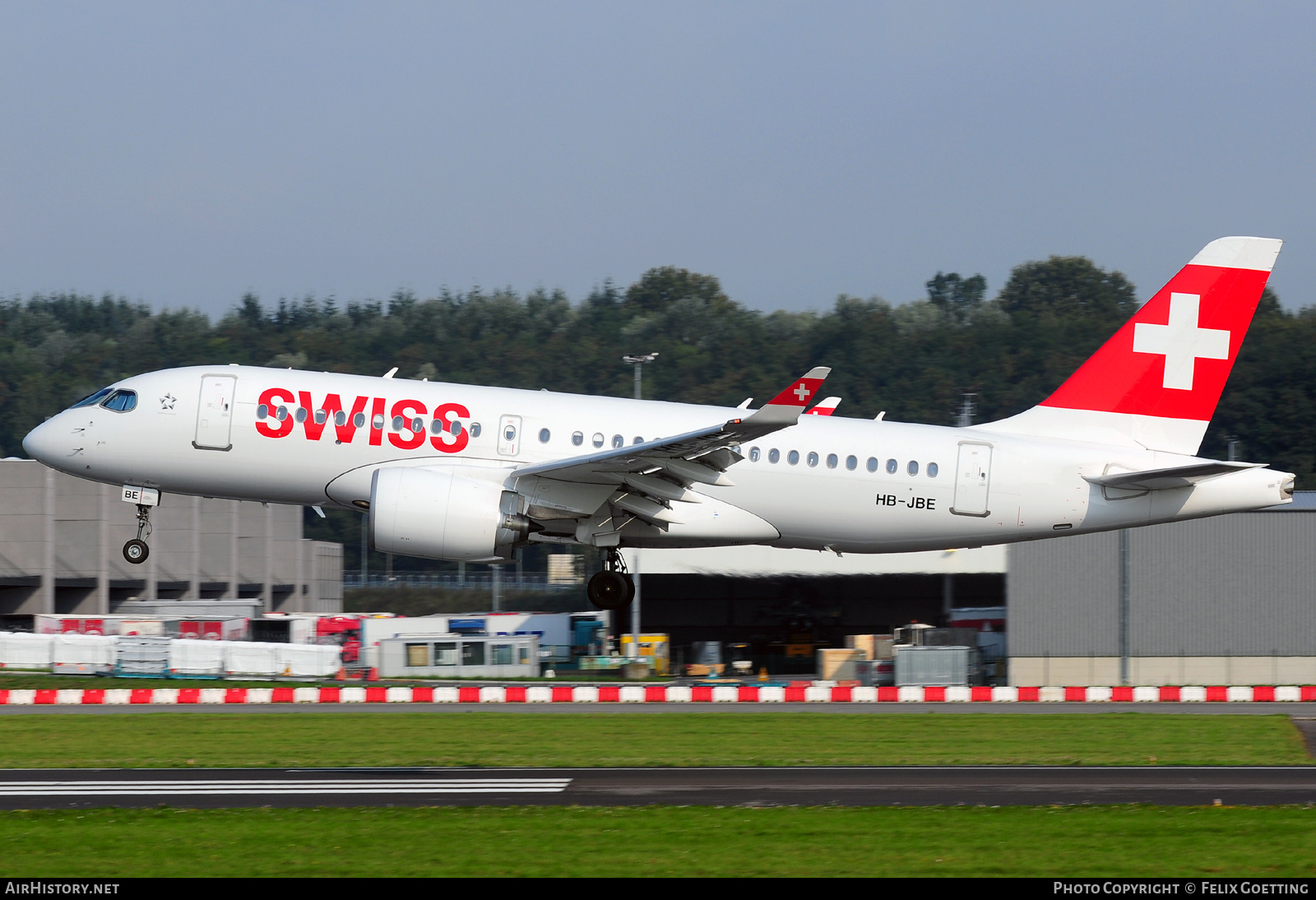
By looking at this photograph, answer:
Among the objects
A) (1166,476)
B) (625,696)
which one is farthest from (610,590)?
(625,696)

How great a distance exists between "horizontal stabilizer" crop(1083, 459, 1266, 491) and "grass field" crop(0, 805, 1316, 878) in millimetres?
9790

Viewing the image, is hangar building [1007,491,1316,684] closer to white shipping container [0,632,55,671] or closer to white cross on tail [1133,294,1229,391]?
white cross on tail [1133,294,1229,391]

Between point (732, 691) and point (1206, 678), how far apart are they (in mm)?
20057

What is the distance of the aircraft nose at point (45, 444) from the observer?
2925 centimetres

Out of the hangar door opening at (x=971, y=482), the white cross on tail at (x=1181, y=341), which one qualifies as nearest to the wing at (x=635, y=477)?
the hangar door opening at (x=971, y=482)

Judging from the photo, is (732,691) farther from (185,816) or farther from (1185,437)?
(185,816)

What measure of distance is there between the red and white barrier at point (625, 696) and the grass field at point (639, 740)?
4.07 m

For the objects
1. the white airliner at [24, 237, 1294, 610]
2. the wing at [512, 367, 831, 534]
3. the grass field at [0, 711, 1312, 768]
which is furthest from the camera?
the white airliner at [24, 237, 1294, 610]

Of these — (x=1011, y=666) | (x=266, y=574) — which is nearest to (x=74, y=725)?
(x=1011, y=666)

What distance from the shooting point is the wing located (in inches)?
1040

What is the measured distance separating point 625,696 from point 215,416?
52.5ft

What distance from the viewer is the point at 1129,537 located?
52.0m

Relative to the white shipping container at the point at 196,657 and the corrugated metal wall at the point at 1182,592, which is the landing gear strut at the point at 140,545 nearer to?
the white shipping container at the point at 196,657

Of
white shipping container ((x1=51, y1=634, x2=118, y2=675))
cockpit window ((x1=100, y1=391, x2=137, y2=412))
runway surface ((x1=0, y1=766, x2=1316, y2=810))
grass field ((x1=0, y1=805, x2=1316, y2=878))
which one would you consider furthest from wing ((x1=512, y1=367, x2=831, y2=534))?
white shipping container ((x1=51, y1=634, x2=118, y2=675))
